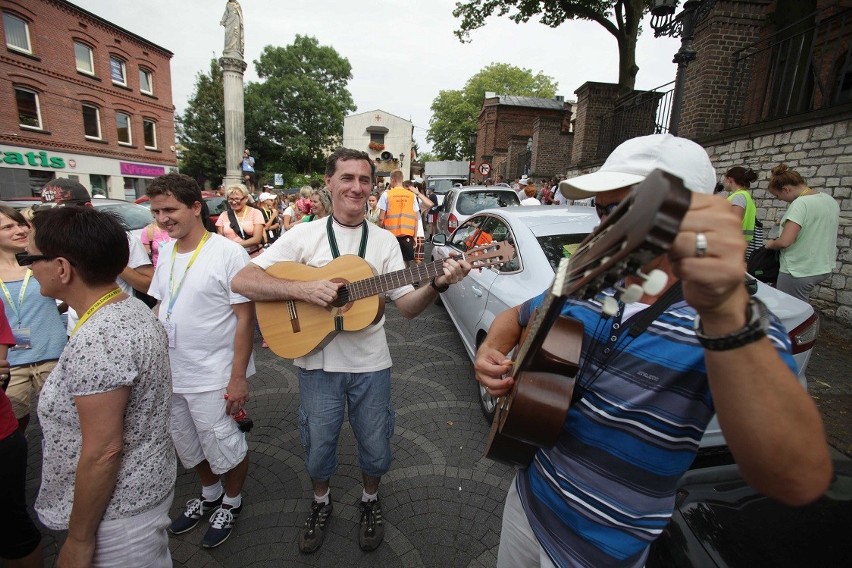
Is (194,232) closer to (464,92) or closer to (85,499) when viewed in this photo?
(85,499)

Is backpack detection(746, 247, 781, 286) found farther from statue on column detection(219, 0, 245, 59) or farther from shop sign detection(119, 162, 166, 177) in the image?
shop sign detection(119, 162, 166, 177)

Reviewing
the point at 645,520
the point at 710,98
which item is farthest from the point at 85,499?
the point at 710,98

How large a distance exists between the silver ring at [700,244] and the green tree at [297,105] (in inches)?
1888

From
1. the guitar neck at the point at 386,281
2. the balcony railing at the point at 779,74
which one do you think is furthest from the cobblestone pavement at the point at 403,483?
the balcony railing at the point at 779,74

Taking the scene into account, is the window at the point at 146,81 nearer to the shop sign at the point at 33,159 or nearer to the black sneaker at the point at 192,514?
the shop sign at the point at 33,159

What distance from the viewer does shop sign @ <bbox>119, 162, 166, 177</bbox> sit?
2325 centimetres

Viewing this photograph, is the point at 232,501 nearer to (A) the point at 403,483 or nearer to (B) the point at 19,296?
(A) the point at 403,483

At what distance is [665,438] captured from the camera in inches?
40.8

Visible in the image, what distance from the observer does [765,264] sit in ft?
16.5

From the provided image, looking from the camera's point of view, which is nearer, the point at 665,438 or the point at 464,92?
the point at 665,438

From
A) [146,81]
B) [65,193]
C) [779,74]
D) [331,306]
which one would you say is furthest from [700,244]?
[146,81]

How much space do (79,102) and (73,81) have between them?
1011mm

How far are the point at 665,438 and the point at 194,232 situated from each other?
2.60m

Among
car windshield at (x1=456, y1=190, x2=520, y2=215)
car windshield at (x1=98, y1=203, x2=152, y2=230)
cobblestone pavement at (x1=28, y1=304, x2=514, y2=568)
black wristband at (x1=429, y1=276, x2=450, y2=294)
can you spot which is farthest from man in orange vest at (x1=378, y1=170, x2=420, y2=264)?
black wristband at (x1=429, y1=276, x2=450, y2=294)
